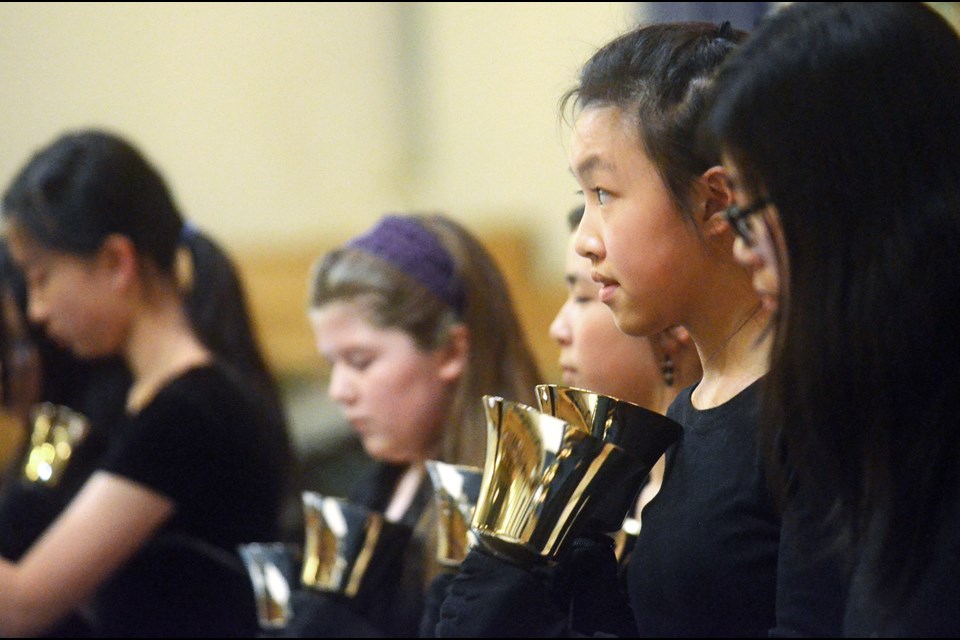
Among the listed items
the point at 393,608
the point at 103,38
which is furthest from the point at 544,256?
the point at 393,608

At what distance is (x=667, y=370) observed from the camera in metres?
1.43

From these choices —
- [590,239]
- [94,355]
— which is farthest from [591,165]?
[94,355]

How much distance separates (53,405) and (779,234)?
1922 millimetres

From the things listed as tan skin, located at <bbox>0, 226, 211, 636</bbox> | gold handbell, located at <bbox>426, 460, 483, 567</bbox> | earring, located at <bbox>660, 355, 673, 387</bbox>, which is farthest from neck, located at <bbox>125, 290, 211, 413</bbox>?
earring, located at <bbox>660, 355, 673, 387</bbox>

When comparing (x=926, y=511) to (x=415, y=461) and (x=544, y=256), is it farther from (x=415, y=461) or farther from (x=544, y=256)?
(x=544, y=256)

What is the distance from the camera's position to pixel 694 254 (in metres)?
1.04

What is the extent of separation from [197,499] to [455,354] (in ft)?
1.54

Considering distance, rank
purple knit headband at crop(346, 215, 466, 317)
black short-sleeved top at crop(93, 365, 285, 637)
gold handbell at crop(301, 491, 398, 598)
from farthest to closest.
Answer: black short-sleeved top at crop(93, 365, 285, 637) → purple knit headband at crop(346, 215, 466, 317) → gold handbell at crop(301, 491, 398, 598)

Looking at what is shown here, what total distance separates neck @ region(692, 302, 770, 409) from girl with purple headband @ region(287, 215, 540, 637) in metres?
0.66

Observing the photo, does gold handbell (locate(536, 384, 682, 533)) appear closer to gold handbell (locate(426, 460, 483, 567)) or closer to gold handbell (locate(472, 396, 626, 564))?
gold handbell (locate(472, 396, 626, 564))

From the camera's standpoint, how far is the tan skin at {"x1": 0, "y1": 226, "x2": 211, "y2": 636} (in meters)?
1.88

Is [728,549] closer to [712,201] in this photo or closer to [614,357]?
[712,201]

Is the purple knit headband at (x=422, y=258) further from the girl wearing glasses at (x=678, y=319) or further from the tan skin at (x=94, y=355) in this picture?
the girl wearing glasses at (x=678, y=319)

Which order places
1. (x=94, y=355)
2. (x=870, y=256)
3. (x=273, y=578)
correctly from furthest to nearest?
(x=94, y=355)
(x=273, y=578)
(x=870, y=256)
